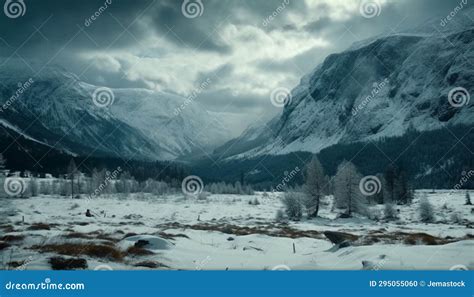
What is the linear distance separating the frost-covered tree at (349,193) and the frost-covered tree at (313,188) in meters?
3.14

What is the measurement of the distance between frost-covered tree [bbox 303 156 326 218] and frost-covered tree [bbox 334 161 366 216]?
314 centimetres

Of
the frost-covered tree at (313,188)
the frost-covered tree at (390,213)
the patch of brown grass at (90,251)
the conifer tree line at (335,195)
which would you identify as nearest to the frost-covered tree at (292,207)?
the conifer tree line at (335,195)

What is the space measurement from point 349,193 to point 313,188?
6546 millimetres

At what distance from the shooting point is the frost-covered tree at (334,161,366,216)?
227 feet

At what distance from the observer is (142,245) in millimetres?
22297

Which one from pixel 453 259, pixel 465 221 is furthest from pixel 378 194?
pixel 453 259

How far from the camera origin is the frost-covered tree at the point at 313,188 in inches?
2793

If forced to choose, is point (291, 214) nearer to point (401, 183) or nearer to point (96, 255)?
point (401, 183)

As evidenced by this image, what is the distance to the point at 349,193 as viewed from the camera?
69.5m

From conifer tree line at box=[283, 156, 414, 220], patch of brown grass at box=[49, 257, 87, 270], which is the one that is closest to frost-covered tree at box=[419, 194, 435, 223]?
conifer tree line at box=[283, 156, 414, 220]

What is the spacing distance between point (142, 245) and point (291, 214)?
50.8 m

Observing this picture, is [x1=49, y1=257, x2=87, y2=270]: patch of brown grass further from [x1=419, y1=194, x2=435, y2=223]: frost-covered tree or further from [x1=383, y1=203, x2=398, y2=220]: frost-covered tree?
[x1=383, y1=203, x2=398, y2=220]: frost-covered tree
